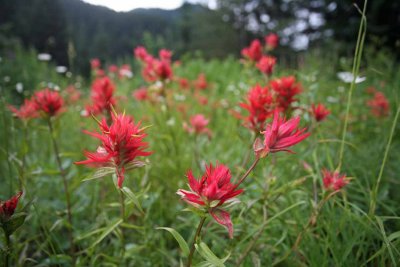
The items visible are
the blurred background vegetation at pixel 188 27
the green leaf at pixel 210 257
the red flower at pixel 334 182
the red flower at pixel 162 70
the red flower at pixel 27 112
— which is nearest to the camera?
the green leaf at pixel 210 257

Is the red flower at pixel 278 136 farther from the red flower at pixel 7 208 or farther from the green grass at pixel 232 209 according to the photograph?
the red flower at pixel 7 208

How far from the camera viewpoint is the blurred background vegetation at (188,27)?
5.06m

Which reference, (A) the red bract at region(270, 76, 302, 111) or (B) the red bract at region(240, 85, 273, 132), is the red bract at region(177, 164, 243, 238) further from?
(A) the red bract at region(270, 76, 302, 111)

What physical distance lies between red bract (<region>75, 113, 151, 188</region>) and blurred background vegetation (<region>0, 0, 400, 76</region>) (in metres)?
0.73

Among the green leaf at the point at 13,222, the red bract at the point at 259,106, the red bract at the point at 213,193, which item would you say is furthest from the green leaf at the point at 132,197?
the red bract at the point at 259,106

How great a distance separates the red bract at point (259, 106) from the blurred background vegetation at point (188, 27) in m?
0.36

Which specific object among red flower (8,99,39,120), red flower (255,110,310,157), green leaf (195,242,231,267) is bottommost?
green leaf (195,242,231,267)

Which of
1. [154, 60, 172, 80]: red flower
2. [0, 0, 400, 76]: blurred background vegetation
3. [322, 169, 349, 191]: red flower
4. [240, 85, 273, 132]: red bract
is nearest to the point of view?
[322, 169, 349, 191]: red flower

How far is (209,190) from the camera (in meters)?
0.58

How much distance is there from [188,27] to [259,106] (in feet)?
79.4

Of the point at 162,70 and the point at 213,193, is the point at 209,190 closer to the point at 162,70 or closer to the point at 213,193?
the point at 213,193

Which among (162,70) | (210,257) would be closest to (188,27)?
(162,70)

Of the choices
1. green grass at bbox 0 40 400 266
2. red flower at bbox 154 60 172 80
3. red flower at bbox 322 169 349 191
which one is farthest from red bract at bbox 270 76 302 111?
red flower at bbox 154 60 172 80

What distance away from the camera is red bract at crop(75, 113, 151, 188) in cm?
63
